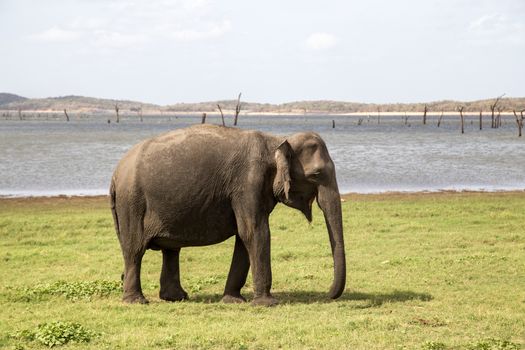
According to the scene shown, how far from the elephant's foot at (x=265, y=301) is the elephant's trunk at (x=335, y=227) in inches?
40.5

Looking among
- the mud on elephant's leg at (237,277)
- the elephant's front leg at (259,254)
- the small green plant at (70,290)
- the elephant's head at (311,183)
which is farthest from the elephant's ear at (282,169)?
the small green plant at (70,290)

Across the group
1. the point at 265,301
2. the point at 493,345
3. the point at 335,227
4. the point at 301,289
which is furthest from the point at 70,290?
the point at 493,345

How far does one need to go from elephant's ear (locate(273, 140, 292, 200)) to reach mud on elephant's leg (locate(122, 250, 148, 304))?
8.31 ft

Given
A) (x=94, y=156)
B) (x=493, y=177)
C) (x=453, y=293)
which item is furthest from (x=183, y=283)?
(x=94, y=156)

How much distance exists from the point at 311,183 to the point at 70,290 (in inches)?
188

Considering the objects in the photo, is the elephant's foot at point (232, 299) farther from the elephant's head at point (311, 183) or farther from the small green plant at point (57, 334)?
the small green plant at point (57, 334)

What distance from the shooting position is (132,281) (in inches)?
545

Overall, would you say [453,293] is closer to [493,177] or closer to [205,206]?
[205,206]

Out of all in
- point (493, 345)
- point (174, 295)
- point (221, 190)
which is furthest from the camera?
point (174, 295)

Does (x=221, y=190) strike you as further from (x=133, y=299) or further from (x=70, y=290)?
(x=70, y=290)

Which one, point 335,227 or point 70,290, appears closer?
point 335,227

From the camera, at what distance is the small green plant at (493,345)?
34.1 ft

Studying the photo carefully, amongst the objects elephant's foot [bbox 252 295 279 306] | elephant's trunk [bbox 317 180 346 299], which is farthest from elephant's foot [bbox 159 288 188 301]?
elephant's trunk [bbox 317 180 346 299]

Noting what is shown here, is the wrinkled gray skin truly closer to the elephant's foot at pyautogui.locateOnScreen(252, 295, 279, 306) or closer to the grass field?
the elephant's foot at pyautogui.locateOnScreen(252, 295, 279, 306)
